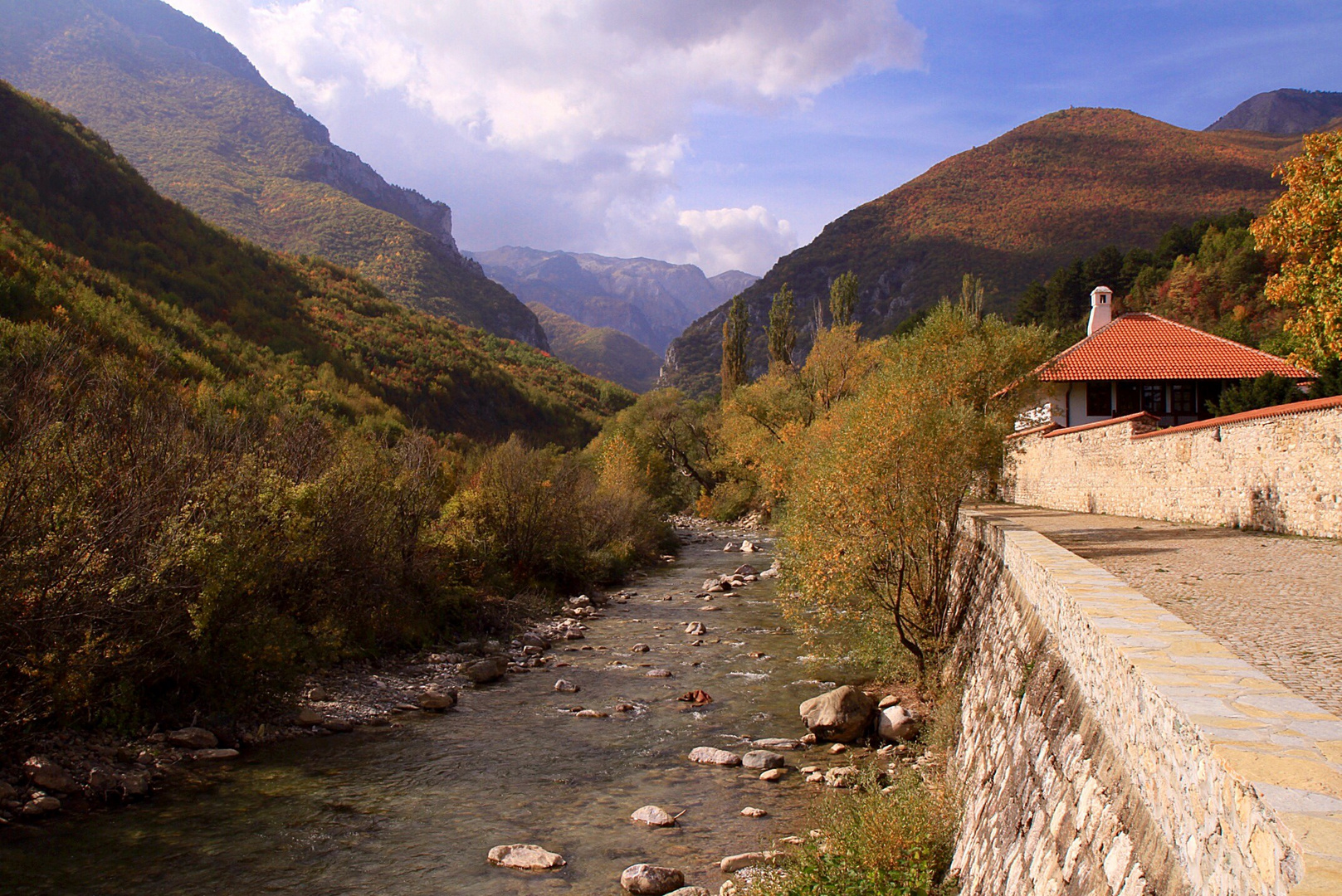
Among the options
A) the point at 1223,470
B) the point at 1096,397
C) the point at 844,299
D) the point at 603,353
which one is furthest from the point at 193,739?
the point at 603,353

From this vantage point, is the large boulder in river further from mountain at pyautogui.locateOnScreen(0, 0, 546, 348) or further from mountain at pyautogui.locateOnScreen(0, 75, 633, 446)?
mountain at pyautogui.locateOnScreen(0, 0, 546, 348)

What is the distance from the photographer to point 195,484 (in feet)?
36.4

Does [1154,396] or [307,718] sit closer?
[307,718]

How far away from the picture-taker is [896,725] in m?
11.0

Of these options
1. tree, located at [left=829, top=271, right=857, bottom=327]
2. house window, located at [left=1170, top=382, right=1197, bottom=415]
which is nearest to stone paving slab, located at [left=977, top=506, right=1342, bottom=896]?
house window, located at [left=1170, top=382, right=1197, bottom=415]

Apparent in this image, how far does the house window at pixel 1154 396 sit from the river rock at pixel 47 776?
107 ft

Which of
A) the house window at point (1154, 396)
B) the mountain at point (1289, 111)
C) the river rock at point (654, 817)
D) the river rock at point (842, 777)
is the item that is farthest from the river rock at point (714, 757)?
the mountain at point (1289, 111)

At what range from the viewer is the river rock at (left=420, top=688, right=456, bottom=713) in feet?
41.3

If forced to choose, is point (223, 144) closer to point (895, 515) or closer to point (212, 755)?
point (212, 755)

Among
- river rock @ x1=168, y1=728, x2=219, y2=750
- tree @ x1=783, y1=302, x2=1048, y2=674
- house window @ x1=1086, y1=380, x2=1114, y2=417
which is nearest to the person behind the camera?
river rock @ x1=168, y1=728, x2=219, y2=750

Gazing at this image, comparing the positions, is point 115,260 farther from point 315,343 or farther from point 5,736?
point 5,736

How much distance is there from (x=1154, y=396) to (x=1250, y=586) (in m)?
25.1

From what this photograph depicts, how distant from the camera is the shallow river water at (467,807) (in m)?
7.23

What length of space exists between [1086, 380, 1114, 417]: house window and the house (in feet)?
0.09
